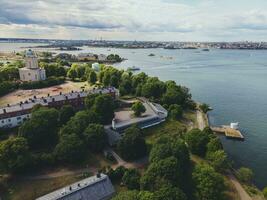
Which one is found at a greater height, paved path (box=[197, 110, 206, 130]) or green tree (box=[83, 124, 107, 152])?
green tree (box=[83, 124, 107, 152])

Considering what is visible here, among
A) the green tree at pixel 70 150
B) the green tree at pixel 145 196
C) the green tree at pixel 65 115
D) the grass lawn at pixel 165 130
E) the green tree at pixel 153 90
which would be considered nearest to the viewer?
the green tree at pixel 145 196

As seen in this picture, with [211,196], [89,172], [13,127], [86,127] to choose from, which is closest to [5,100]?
[13,127]

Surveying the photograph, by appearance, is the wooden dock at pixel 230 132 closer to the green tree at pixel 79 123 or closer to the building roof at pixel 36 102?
the green tree at pixel 79 123

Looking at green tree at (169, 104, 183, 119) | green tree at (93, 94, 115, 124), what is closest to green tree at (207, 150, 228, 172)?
green tree at (169, 104, 183, 119)

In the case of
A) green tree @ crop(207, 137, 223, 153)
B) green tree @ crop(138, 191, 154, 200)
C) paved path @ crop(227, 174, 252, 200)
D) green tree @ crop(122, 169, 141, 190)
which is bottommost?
paved path @ crop(227, 174, 252, 200)

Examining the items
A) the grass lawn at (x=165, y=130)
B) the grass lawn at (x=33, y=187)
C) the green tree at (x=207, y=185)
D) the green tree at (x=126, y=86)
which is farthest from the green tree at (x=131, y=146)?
the green tree at (x=126, y=86)

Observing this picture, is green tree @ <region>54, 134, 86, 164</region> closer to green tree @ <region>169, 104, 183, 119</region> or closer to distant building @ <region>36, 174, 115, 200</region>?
distant building @ <region>36, 174, 115, 200</region>
